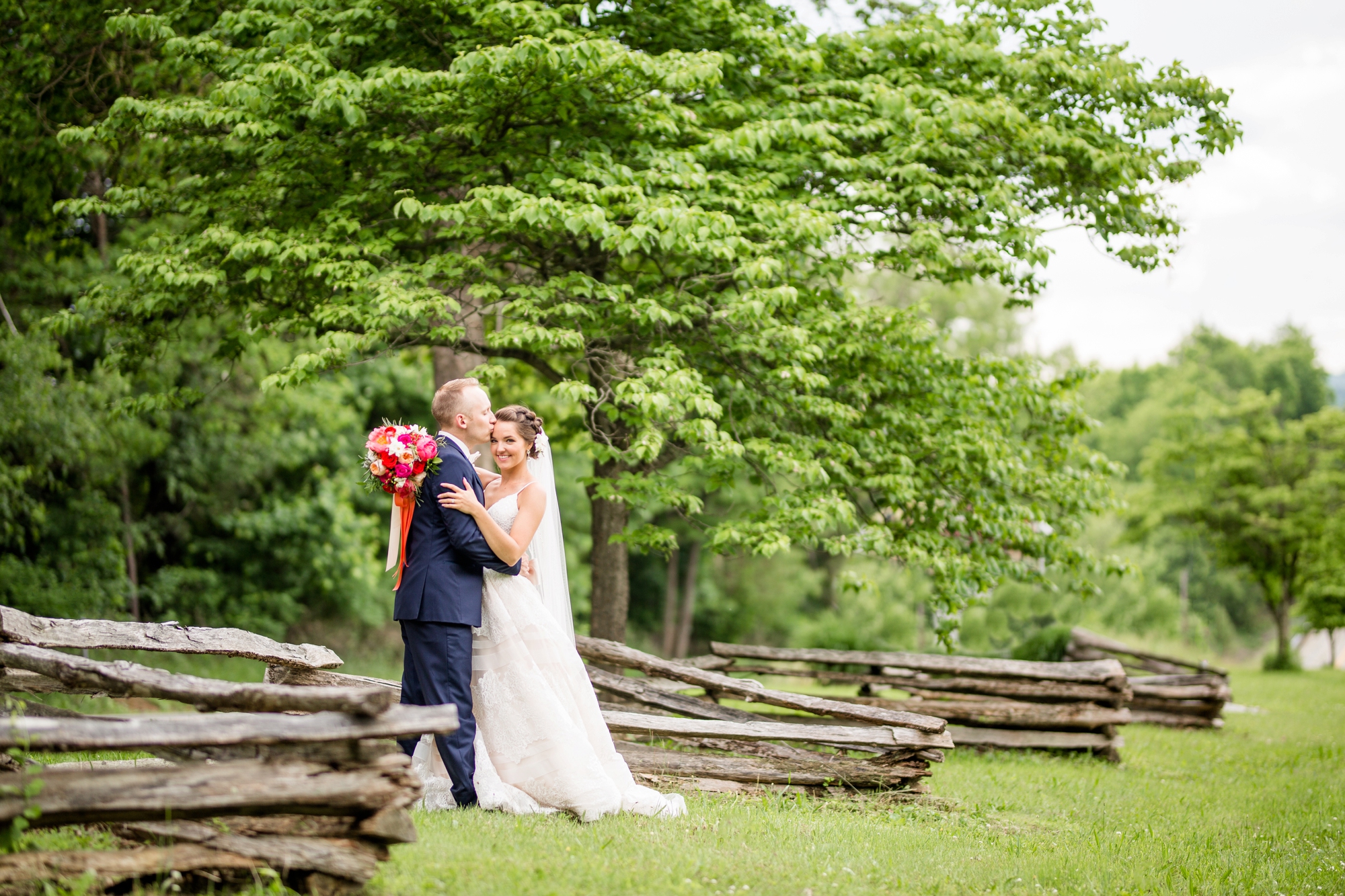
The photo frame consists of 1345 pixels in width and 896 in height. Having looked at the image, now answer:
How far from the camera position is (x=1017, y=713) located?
10.4 meters

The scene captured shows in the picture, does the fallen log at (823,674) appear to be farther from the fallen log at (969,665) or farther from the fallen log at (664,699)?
the fallen log at (664,699)

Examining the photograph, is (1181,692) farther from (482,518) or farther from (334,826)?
(334,826)

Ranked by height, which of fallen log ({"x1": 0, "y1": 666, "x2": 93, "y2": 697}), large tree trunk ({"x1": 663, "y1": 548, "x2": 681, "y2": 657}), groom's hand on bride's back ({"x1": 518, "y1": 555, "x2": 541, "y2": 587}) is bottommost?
large tree trunk ({"x1": 663, "y1": 548, "x2": 681, "y2": 657})

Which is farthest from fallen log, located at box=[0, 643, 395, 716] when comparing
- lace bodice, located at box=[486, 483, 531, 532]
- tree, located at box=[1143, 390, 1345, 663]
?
tree, located at box=[1143, 390, 1345, 663]

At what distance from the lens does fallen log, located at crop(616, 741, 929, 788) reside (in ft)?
24.0

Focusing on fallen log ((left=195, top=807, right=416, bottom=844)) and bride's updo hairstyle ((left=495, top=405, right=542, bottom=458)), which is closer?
fallen log ((left=195, top=807, right=416, bottom=844))

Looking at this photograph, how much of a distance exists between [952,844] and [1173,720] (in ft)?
32.0

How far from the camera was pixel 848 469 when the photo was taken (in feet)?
31.0

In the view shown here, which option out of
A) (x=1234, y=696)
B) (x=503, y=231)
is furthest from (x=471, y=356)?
(x=1234, y=696)

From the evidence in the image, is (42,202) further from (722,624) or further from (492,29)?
(722,624)

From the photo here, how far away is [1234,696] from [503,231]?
A: 1776 cm

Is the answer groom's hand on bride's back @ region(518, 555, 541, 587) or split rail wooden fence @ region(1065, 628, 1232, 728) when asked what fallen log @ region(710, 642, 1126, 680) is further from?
groom's hand on bride's back @ region(518, 555, 541, 587)

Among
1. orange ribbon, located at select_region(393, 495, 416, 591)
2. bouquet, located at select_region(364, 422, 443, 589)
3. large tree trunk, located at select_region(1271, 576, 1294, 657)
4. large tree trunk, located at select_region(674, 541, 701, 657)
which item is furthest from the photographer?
large tree trunk, located at select_region(674, 541, 701, 657)

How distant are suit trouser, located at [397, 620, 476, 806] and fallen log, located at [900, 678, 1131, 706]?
6.67 metres
